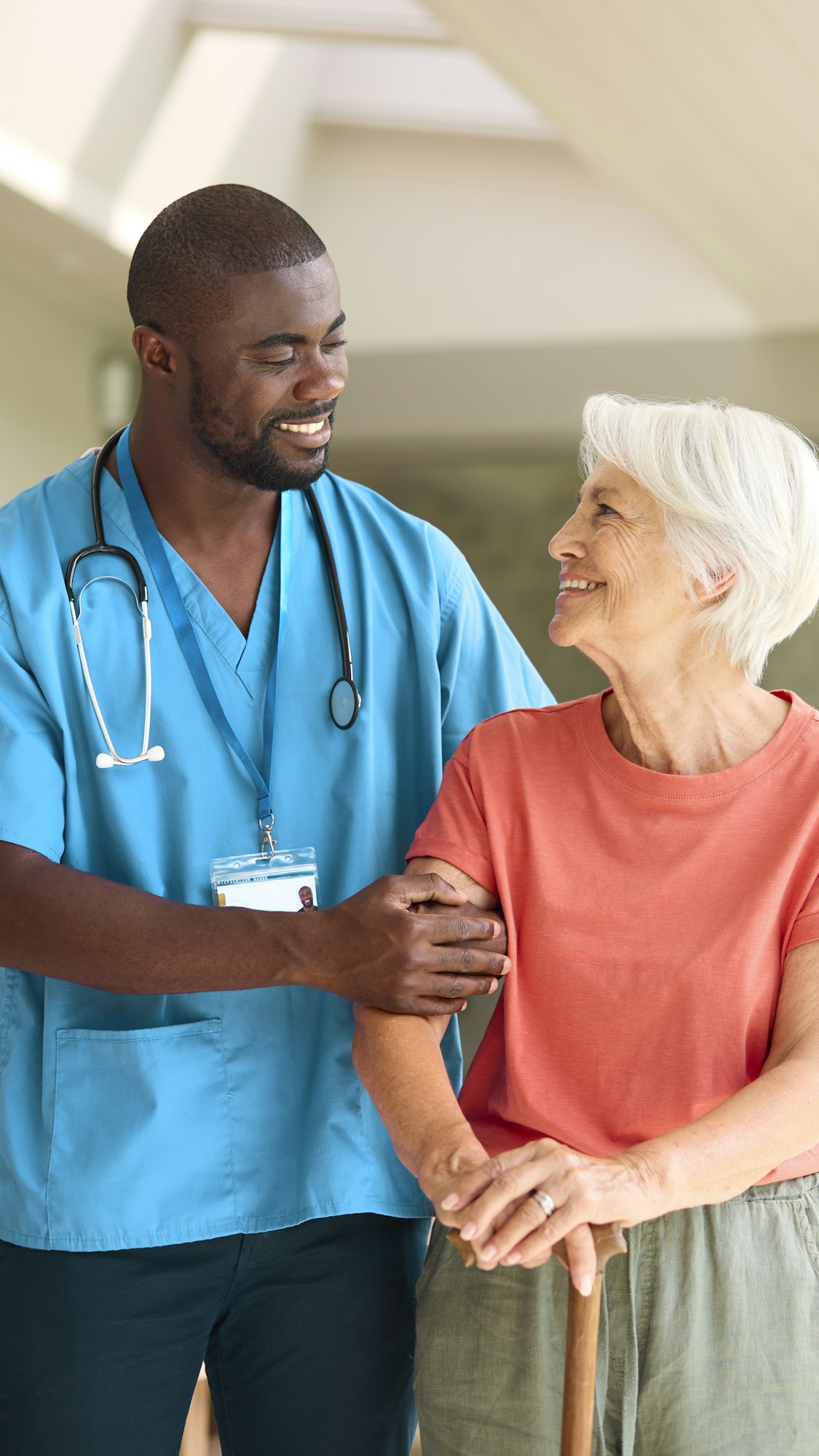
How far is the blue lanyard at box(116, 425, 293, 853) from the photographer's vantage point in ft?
4.98

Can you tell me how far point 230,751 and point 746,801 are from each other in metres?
0.55

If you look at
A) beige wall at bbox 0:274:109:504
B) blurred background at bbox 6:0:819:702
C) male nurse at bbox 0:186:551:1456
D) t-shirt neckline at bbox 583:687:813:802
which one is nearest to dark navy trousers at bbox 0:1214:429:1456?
male nurse at bbox 0:186:551:1456

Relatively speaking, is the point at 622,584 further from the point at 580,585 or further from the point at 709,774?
the point at 709,774

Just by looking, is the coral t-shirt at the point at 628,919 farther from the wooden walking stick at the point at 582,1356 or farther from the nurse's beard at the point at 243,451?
the nurse's beard at the point at 243,451

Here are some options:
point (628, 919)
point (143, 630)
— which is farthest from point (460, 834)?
point (143, 630)

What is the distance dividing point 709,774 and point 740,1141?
0.38 metres

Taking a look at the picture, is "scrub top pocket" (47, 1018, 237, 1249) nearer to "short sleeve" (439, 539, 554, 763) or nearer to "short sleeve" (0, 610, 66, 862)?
"short sleeve" (0, 610, 66, 862)

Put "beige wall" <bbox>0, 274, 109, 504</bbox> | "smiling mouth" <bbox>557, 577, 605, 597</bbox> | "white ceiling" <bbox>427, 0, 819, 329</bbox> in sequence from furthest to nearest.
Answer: "beige wall" <bbox>0, 274, 109, 504</bbox> < "white ceiling" <bbox>427, 0, 819, 329</bbox> < "smiling mouth" <bbox>557, 577, 605, 597</bbox>

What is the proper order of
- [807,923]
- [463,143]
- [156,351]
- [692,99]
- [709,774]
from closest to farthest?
[807,923]
[709,774]
[156,351]
[692,99]
[463,143]

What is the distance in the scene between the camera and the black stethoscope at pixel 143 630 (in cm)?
147

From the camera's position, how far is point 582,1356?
1154mm

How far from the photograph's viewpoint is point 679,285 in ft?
15.8

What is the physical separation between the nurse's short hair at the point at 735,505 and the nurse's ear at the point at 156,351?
1.61 feet

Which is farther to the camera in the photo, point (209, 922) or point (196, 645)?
point (196, 645)
